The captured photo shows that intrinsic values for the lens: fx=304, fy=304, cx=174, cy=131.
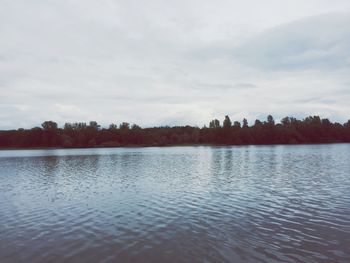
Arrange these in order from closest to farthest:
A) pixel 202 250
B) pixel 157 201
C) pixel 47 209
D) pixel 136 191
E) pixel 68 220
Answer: pixel 202 250
pixel 68 220
pixel 47 209
pixel 157 201
pixel 136 191

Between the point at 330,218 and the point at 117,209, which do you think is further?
the point at 117,209

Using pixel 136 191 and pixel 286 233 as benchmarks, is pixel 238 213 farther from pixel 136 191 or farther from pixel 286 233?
pixel 136 191

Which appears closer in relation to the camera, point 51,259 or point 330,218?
point 51,259

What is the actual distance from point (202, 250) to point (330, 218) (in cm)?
1013

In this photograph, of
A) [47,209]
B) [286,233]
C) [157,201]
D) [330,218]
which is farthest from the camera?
[157,201]

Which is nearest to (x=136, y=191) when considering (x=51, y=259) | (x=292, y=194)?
(x=292, y=194)

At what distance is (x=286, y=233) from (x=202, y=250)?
534 cm

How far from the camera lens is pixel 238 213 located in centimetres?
2194

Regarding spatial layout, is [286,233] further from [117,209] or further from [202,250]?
[117,209]

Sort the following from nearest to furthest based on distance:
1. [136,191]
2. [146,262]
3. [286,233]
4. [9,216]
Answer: [146,262] → [286,233] → [9,216] → [136,191]

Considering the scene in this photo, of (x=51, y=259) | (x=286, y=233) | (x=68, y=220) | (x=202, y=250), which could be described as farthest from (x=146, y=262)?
(x=68, y=220)

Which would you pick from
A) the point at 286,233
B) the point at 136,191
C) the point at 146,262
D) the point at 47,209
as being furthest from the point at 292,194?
the point at 47,209

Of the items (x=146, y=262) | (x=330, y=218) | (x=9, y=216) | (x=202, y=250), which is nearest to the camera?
(x=146, y=262)

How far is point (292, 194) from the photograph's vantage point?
92.8 ft
